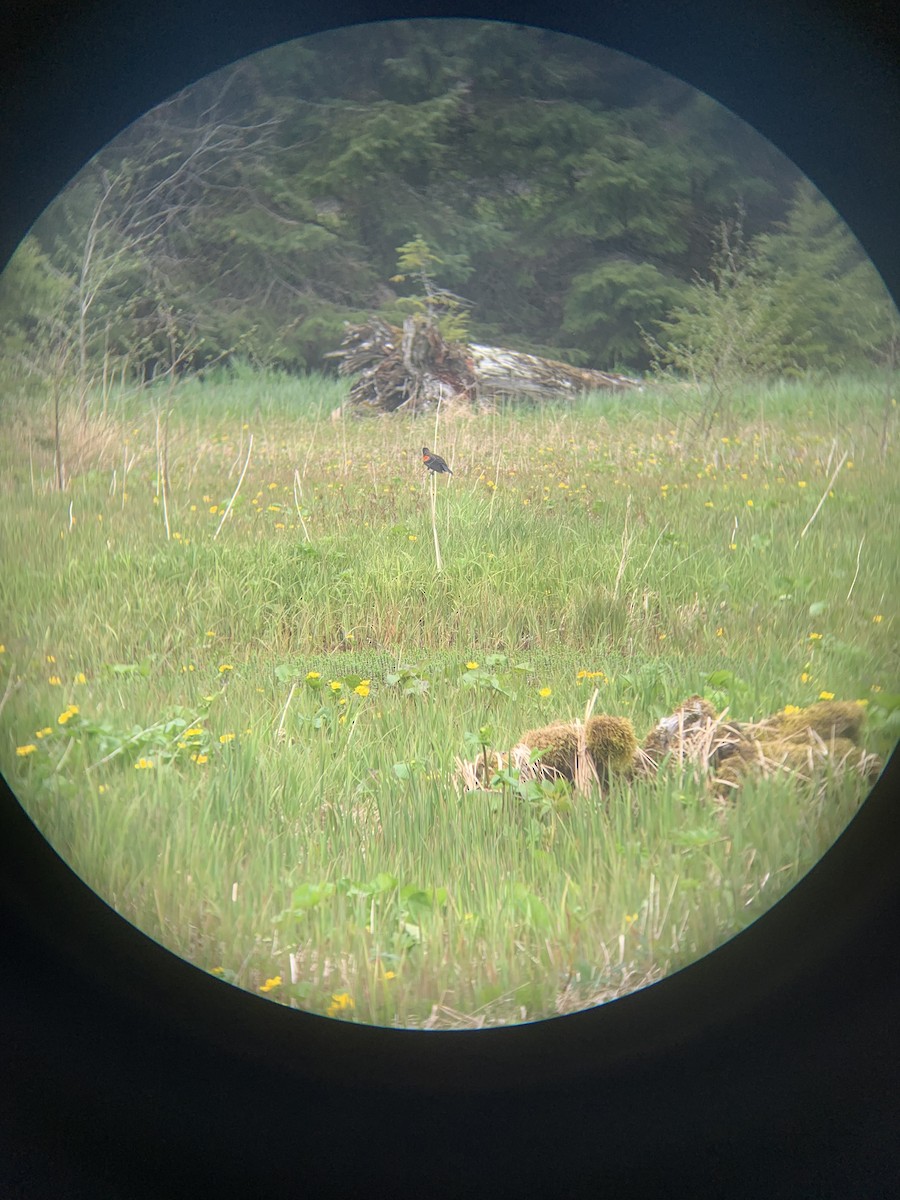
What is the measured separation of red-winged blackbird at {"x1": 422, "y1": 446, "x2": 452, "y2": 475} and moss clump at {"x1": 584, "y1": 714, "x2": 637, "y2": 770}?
1.88 ft

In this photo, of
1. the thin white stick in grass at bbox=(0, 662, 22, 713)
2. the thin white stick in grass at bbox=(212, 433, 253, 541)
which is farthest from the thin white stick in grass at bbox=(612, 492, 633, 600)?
the thin white stick in grass at bbox=(0, 662, 22, 713)

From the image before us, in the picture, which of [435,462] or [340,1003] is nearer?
[340,1003]

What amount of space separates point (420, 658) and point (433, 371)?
543 millimetres

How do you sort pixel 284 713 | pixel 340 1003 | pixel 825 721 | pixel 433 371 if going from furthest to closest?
pixel 433 371, pixel 284 713, pixel 825 721, pixel 340 1003

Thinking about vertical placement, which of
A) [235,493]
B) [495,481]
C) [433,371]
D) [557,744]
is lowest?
[557,744]

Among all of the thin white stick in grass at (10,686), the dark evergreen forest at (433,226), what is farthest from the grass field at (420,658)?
the dark evergreen forest at (433,226)

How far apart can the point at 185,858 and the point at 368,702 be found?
1.38ft

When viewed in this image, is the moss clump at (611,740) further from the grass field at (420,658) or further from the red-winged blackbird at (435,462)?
the red-winged blackbird at (435,462)

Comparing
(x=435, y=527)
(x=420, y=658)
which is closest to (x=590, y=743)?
(x=420, y=658)

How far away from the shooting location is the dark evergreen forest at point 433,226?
152cm

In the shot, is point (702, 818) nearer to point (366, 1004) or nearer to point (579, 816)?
point (579, 816)

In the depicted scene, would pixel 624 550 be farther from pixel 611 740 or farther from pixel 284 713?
pixel 284 713

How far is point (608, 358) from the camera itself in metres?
1.82

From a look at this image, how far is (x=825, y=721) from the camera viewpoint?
63.6 inches
